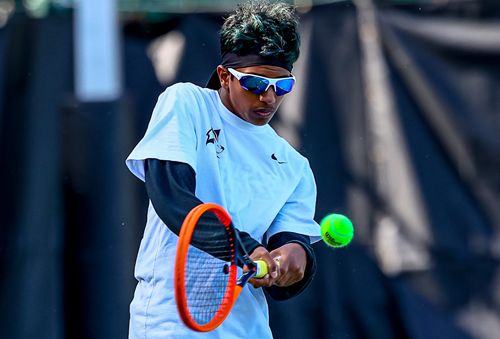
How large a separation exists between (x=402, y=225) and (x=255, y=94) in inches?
83.5

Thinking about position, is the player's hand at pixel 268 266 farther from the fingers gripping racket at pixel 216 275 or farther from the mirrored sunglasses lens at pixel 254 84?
the mirrored sunglasses lens at pixel 254 84

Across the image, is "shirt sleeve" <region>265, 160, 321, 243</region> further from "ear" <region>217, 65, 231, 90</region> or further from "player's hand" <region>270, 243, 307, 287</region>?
"ear" <region>217, 65, 231, 90</region>

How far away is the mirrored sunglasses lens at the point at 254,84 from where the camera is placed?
196 centimetres

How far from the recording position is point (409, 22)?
12.6 ft

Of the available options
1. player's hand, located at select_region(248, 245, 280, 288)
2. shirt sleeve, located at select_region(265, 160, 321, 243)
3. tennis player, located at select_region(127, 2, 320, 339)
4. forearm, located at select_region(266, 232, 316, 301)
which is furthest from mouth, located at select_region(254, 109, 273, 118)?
player's hand, located at select_region(248, 245, 280, 288)

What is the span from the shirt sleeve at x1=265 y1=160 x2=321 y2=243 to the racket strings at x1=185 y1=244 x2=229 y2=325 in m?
0.38

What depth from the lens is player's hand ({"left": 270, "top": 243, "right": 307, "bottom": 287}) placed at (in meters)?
1.86

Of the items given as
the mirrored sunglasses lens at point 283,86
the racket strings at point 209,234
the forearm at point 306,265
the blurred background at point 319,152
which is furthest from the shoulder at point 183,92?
the blurred background at point 319,152

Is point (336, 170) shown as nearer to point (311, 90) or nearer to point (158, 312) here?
point (311, 90)

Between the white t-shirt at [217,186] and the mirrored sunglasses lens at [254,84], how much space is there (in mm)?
146

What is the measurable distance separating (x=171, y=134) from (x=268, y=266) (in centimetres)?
53

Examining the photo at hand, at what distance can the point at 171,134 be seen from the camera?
70.6 inches

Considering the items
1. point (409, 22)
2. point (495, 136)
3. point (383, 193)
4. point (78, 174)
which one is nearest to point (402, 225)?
point (383, 193)

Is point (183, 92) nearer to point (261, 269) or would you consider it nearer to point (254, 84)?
point (254, 84)
